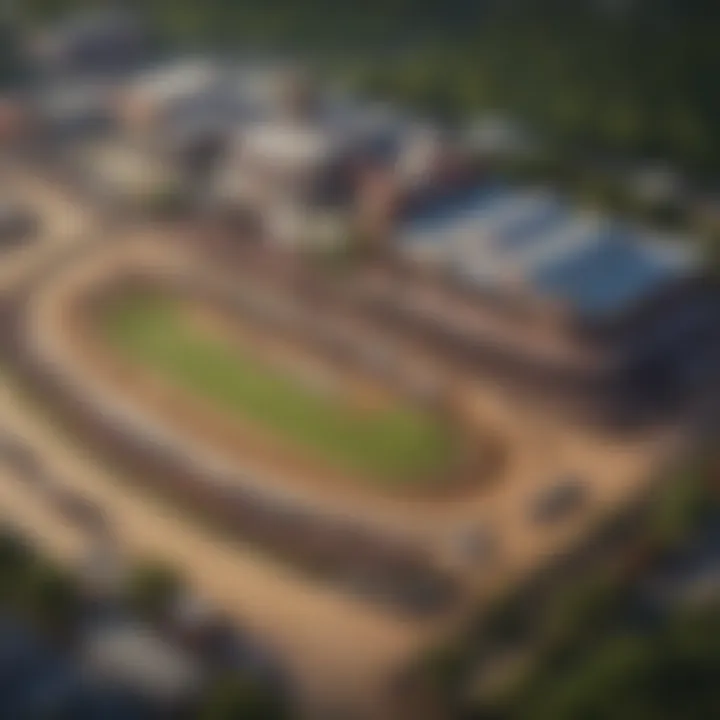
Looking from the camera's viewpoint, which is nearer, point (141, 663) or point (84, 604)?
point (141, 663)

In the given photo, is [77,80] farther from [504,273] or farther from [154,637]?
[154,637]

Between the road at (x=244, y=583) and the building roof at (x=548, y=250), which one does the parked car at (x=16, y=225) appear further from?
the building roof at (x=548, y=250)

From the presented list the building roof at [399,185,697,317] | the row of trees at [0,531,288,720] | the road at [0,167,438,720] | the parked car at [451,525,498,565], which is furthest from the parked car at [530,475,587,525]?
the row of trees at [0,531,288,720]

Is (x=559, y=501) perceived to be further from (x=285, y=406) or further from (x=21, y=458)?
(x=21, y=458)

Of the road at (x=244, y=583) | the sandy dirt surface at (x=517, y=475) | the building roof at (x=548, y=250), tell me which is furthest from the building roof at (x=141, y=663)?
the building roof at (x=548, y=250)

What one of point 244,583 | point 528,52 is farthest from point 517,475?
point 528,52

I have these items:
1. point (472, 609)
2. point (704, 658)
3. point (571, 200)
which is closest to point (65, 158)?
point (571, 200)

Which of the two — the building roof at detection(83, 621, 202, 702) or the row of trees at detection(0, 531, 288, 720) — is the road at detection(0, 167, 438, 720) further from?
the building roof at detection(83, 621, 202, 702)
